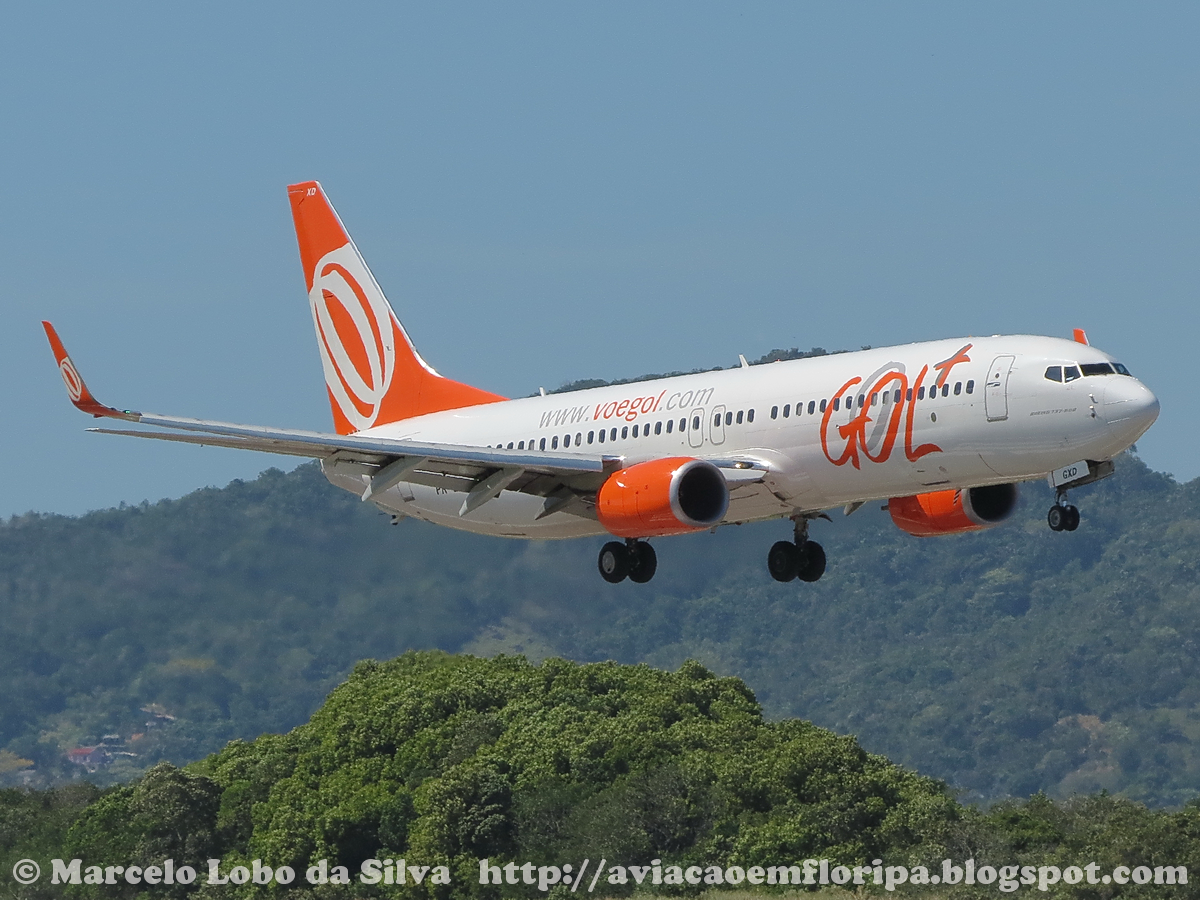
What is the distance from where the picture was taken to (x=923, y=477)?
136 ft

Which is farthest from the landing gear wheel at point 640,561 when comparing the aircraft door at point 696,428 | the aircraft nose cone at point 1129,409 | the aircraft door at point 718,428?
the aircraft nose cone at point 1129,409

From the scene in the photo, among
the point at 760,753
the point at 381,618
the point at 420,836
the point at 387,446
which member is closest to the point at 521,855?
the point at 420,836

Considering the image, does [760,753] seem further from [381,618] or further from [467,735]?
[381,618]

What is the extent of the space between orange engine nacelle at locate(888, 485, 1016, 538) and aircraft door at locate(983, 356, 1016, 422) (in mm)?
5731

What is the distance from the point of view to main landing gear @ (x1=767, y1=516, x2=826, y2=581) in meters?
47.6

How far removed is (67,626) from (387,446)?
116285 mm

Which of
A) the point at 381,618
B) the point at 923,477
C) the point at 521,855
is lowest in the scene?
the point at 521,855

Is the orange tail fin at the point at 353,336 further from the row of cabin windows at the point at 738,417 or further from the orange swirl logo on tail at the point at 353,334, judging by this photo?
the row of cabin windows at the point at 738,417

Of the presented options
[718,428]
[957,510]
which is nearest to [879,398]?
[718,428]

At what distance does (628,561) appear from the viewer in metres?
46.8

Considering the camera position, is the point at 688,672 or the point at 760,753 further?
the point at 688,672

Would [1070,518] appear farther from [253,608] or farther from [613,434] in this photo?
[253,608]

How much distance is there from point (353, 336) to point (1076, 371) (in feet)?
80.1

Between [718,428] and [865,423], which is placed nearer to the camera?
[865,423]
